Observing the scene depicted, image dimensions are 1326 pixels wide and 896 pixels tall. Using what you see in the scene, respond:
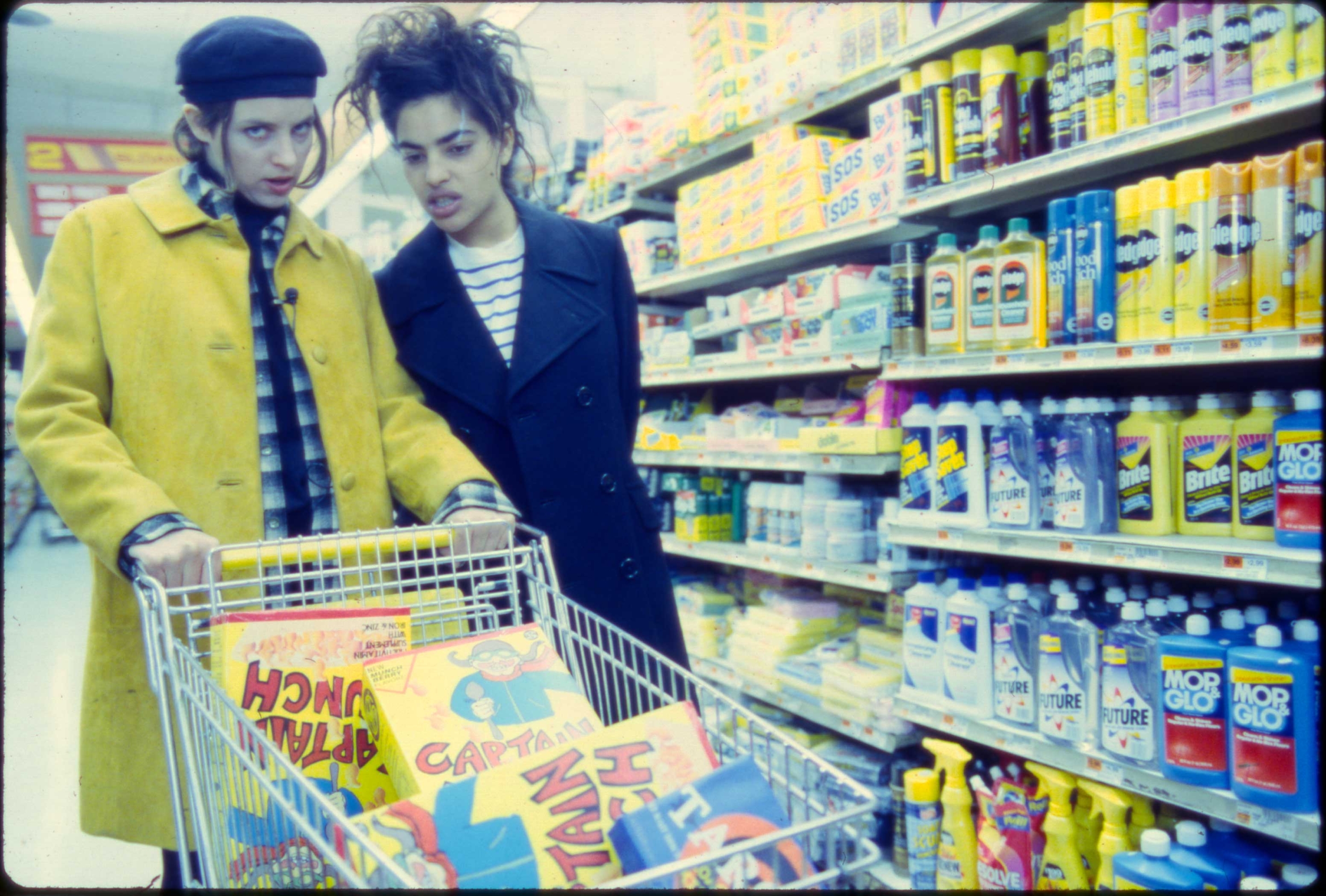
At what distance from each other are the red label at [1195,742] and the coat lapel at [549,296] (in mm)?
1501

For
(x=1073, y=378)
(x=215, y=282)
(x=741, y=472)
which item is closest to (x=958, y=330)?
(x=1073, y=378)

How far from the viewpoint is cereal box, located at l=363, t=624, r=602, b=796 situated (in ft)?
3.20

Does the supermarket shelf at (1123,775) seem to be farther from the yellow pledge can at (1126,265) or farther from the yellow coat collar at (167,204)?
the yellow coat collar at (167,204)

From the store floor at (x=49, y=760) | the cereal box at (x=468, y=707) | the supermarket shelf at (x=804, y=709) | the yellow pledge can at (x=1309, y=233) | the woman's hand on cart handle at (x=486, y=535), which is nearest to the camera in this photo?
the cereal box at (x=468, y=707)

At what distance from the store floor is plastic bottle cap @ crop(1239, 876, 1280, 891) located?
2.48 meters

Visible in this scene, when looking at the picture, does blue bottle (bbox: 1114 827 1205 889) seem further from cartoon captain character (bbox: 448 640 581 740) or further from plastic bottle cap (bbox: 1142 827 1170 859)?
cartoon captain character (bbox: 448 640 581 740)

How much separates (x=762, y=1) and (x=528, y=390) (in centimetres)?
253

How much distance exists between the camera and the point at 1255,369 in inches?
84.2

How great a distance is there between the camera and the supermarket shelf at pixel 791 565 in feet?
8.26

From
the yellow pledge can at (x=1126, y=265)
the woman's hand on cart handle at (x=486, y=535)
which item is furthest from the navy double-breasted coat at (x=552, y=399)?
the yellow pledge can at (x=1126, y=265)

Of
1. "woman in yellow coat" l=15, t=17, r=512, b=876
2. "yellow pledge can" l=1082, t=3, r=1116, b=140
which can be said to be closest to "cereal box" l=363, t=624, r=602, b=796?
"woman in yellow coat" l=15, t=17, r=512, b=876

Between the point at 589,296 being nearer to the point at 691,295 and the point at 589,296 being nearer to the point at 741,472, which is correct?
the point at 741,472

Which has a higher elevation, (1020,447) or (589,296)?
(589,296)

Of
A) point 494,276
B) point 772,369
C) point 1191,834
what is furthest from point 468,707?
point 772,369
